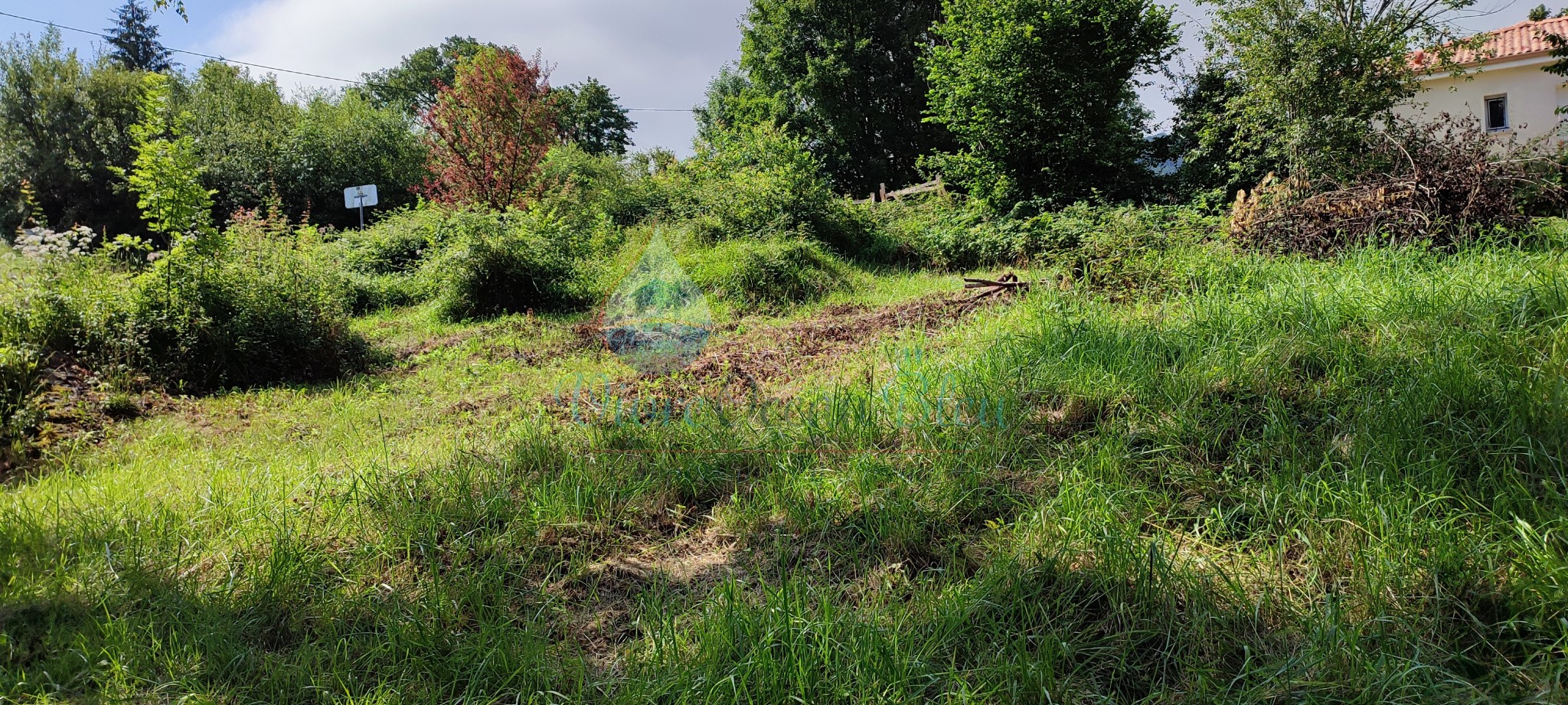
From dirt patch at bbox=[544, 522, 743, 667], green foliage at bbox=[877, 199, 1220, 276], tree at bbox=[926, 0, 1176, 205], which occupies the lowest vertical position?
dirt patch at bbox=[544, 522, 743, 667]

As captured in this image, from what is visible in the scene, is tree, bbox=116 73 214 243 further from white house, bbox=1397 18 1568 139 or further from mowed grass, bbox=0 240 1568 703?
white house, bbox=1397 18 1568 139

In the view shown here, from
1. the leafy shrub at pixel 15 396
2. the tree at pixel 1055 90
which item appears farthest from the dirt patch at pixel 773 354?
the tree at pixel 1055 90

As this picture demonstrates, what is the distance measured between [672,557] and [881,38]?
2710 cm

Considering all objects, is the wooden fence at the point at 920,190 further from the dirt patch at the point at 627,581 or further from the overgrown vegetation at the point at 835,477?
the dirt patch at the point at 627,581

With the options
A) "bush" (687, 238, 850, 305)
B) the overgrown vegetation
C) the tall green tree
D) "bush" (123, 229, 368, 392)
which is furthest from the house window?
the tall green tree

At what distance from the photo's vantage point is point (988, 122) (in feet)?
46.2

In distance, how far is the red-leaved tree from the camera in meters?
15.2

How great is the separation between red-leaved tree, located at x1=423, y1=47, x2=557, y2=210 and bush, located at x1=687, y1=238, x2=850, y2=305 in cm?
671

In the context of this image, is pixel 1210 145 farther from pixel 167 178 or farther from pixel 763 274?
pixel 167 178

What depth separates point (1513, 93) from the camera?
64.2 feet

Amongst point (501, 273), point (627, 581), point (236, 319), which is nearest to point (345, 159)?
point (501, 273)

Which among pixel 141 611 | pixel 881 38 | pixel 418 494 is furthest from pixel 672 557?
pixel 881 38

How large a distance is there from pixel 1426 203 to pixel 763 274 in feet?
21.9

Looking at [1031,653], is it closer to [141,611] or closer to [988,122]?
[141,611]
